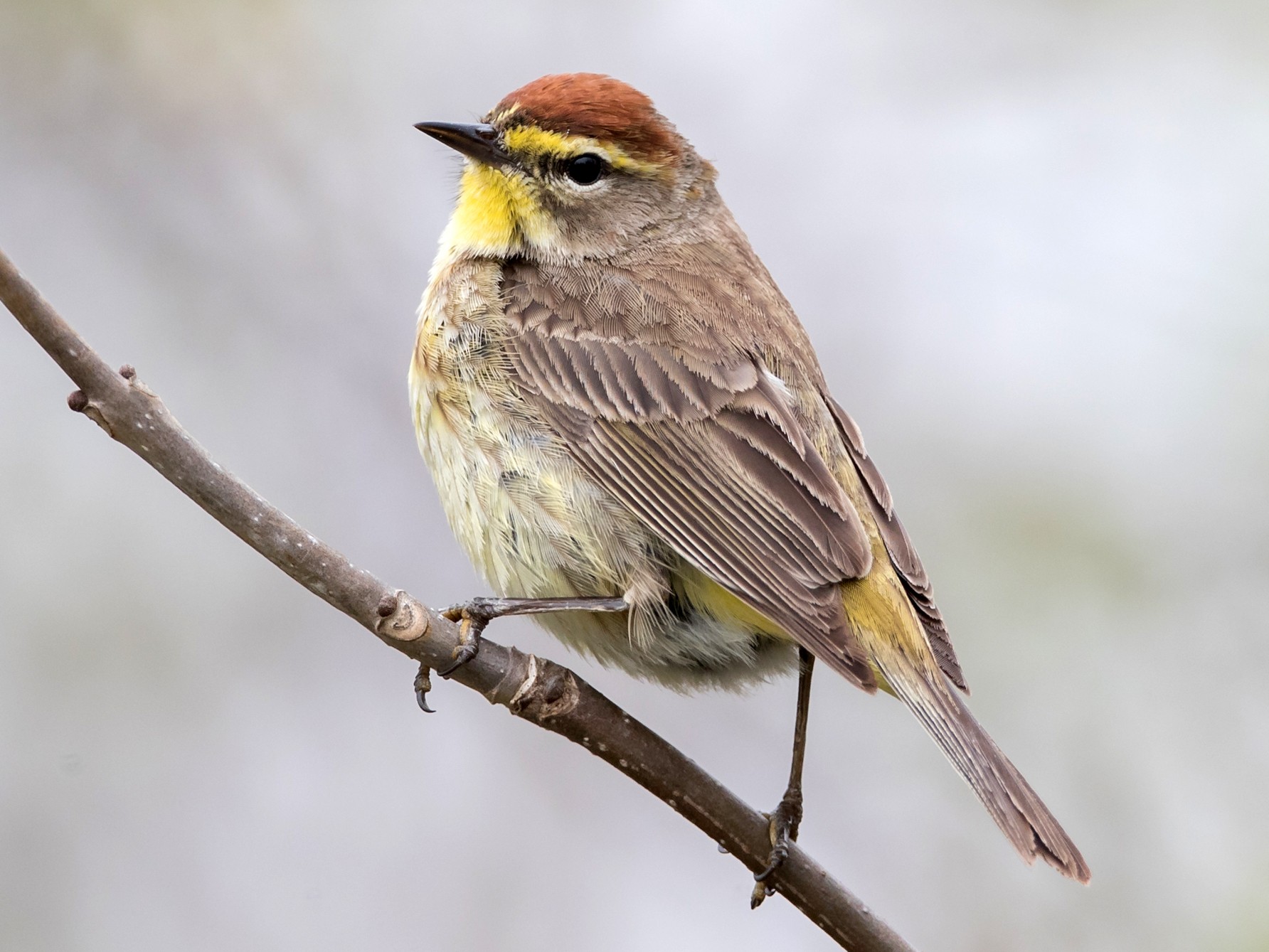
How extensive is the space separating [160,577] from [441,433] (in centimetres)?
207

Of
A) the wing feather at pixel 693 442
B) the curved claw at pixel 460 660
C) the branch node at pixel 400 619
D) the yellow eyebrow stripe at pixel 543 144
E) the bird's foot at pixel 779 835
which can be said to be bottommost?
the branch node at pixel 400 619

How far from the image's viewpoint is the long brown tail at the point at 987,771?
11.4 feet

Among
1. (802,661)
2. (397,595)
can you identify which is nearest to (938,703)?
(802,661)

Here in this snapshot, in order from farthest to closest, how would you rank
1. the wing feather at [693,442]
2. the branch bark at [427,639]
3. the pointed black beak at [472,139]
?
the pointed black beak at [472,139] → the wing feather at [693,442] → the branch bark at [427,639]

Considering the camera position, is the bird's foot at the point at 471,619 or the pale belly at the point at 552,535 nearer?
the bird's foot at the point at 471,619

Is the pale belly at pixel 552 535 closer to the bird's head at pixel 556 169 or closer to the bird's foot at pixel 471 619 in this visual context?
the bird's foot at pixel 471 619

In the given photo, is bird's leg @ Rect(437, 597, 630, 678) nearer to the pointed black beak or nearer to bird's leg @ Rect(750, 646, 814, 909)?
bird's leg @ Rect(750, 646, 814, 909)

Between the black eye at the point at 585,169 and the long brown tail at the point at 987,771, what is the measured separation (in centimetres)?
208

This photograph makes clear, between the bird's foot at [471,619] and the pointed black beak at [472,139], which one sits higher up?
the pointed black beak at [472,139]

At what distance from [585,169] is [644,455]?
122cm

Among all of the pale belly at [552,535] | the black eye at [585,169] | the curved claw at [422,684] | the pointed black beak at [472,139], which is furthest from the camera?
the black eye at [585,169]

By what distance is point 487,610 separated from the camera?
145 inches

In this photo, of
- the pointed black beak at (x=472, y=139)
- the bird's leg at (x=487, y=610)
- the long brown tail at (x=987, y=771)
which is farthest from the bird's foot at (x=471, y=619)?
the pointed black beak at (x=472, y=139)

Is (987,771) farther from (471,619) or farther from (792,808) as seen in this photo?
(471,619)
